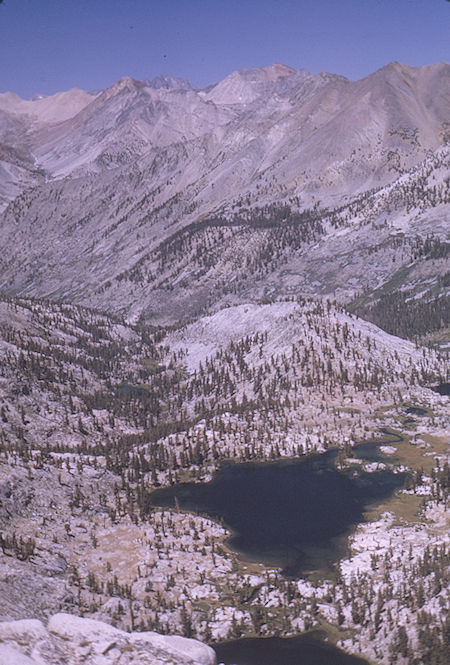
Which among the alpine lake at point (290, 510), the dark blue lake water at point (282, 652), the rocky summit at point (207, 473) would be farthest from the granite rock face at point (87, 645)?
the alpine lake at point (290, 510)

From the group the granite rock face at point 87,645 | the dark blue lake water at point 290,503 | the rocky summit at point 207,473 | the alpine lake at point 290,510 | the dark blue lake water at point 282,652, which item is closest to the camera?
the granite rock face at point 87,645

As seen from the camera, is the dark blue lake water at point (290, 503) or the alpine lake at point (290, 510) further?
the dark blue lake water at point (290, 503)

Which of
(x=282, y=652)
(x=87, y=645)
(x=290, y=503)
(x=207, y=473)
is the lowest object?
(x=282, y=652)

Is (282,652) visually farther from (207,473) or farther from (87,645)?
(207,473)

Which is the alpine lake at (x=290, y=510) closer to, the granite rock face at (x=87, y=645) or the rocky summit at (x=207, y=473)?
the rocky summit at (x=207, y=473)

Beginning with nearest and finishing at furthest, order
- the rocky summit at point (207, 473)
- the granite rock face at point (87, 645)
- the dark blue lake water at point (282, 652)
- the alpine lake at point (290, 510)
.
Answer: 1. the granite rock face at point (87, 645)
2. the dark blue lake water at point (282, 652)
3. the alpine lake at point (290, 510)
4. the rocky summit at point (207, 473)

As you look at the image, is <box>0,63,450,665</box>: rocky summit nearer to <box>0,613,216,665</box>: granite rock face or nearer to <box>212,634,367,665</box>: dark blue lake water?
<box>0,613,216,665</box>: granite rock face

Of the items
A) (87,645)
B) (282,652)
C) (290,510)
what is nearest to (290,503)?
(290,510)

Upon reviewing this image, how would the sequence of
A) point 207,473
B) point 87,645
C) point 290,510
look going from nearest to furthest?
point 87,645 → point 290,510 → point 207,473
